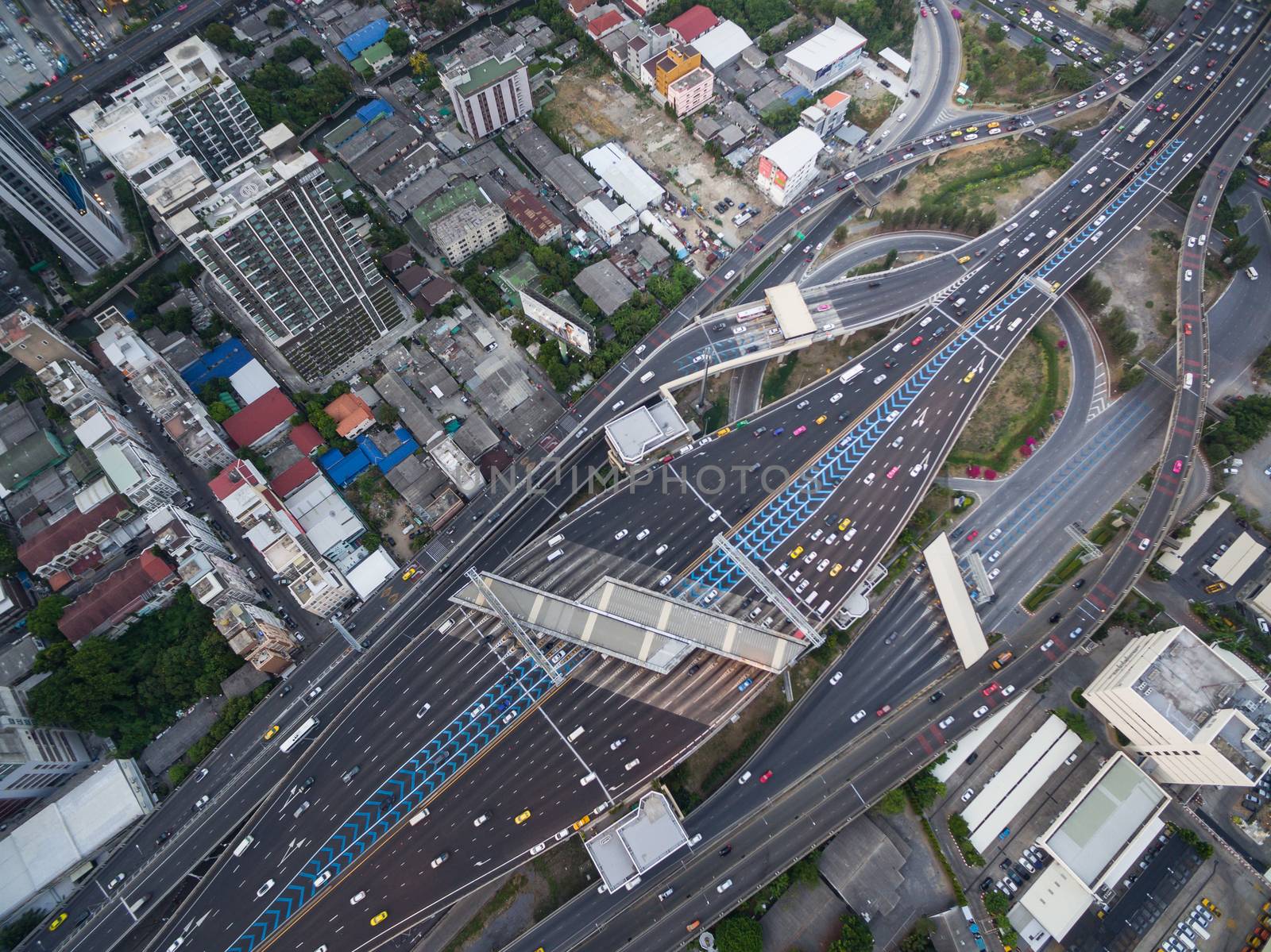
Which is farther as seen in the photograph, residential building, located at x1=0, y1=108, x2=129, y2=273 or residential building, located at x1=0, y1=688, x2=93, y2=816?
residential building, located at x1=0, y1=108, x2=129, y2=273

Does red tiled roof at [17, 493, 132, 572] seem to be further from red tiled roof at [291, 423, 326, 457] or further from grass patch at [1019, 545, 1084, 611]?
grass patch at [1019, 545, 1084, 611]

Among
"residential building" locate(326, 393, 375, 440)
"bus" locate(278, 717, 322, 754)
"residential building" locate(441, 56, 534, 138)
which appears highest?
"residential building" locate(441, 56, 534, 138)

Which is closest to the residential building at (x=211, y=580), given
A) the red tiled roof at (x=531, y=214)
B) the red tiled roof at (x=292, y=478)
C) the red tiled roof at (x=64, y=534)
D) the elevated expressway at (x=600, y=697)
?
the red tiled roof at (x=292, y=478)

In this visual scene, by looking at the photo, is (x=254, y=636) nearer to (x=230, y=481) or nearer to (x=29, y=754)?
(x=230, y=481)

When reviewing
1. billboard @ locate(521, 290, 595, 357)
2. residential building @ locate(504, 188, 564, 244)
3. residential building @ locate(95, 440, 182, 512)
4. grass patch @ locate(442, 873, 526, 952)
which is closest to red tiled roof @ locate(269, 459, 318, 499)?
residential building @ locate(95, 440, 182, 512)

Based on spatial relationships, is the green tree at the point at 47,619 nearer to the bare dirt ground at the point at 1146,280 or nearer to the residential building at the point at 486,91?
the residential building at the point at 486,91

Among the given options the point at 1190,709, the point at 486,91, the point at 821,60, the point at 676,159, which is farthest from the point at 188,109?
the point at 1190,709
